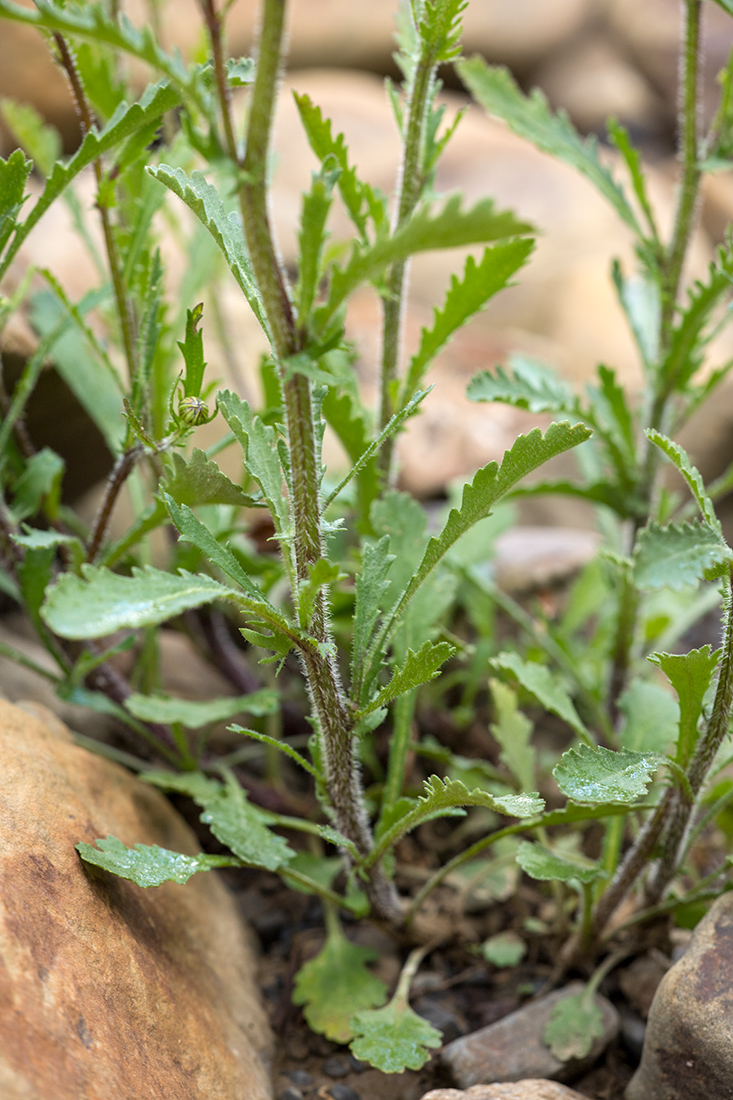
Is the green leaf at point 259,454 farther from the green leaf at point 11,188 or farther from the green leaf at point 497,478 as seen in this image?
the green leaf at point 11,188

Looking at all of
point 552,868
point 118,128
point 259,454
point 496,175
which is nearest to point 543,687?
point 552,868

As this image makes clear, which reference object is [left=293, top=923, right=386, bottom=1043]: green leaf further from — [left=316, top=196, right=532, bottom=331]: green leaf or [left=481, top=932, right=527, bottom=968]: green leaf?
[left=316, top=196, right=532, bottom=331]: green leaf

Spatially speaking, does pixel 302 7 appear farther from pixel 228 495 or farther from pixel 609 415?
pixel 228 495

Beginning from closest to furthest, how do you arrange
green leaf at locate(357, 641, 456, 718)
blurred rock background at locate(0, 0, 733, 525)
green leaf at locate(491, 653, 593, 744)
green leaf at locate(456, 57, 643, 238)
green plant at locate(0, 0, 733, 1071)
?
green plant at locate(0, 0, 733, 1071) → green leaf at locate(357, 641, 456, 718) → green leaf at locate(491, 653, 593, 744) → green leaf at locate(456, 57, 643, 238) → blurred rock background at locate(0, 0, 733, 525)

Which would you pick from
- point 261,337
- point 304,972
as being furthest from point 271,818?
point 261,337

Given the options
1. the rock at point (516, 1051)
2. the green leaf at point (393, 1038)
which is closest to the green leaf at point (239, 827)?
the green leaf at point (393, 1038)

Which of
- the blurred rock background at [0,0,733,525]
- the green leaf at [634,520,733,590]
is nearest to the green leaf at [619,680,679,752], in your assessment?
the green leaf at [634,520,733,590]

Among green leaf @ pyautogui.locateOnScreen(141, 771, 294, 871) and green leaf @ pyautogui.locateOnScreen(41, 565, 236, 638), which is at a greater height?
green leaf @ pyautogui.locateOnScreen(41, 565, 236, 638)

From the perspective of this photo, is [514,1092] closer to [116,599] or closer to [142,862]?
[142,862]
